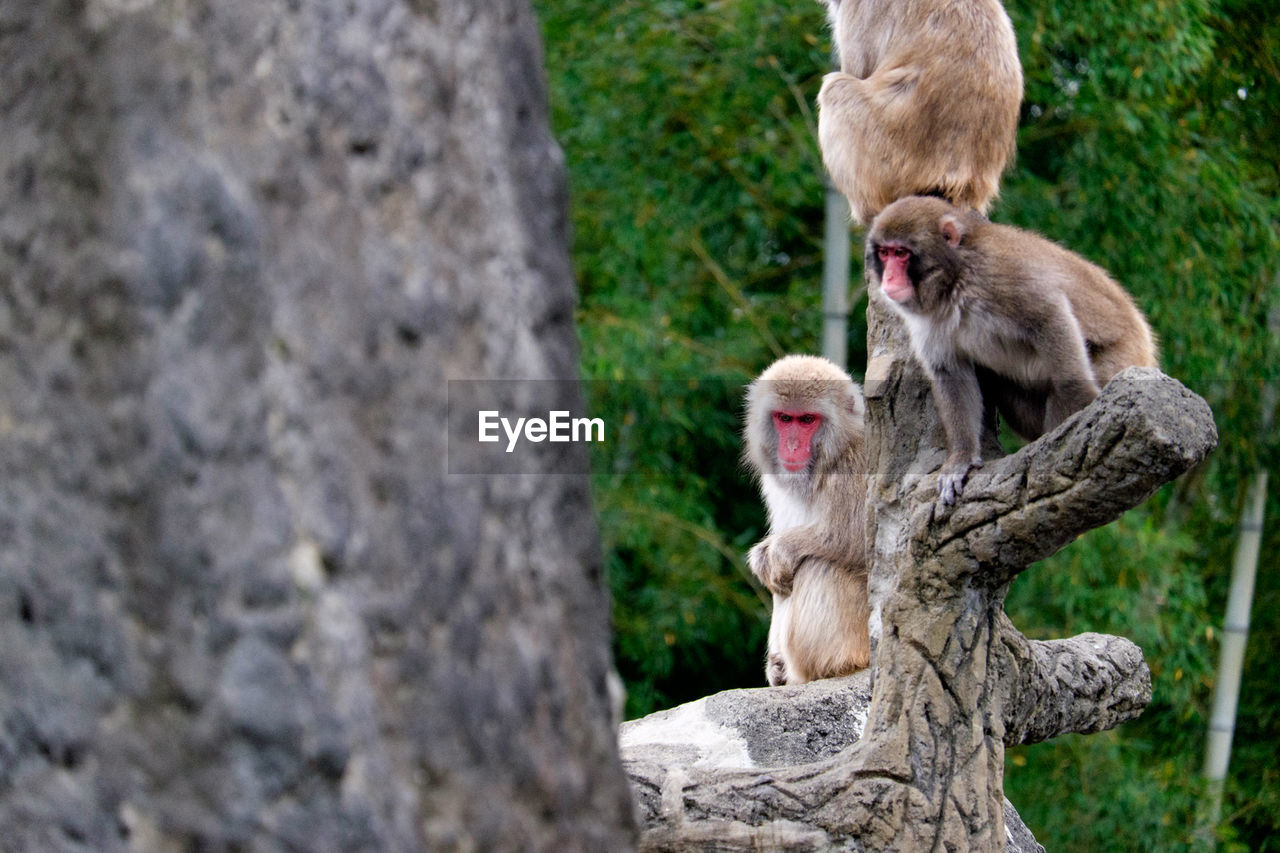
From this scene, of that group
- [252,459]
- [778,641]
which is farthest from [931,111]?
[252,459]

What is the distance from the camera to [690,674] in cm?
810

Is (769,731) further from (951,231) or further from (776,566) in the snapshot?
(951,231)

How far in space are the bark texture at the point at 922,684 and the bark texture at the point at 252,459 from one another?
1.51 meters

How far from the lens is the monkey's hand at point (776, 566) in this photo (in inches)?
165

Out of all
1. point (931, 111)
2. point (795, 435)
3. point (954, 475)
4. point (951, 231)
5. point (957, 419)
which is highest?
point (931, 111)

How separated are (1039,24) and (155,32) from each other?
540 cm

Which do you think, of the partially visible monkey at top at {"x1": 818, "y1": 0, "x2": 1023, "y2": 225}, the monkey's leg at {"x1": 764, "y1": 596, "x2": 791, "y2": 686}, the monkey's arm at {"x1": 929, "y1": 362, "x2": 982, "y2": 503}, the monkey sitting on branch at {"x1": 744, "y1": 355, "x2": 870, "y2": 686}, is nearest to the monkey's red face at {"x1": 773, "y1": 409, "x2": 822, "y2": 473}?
the monkey sitting on branch at {"x1": 744, "y1": 355, "x2": 870, "y2": 686}

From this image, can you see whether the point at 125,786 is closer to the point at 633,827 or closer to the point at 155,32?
the point at 633,827

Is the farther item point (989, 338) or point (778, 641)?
point (778, 641)

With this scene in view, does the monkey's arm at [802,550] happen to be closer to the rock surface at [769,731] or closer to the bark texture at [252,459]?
the rock surface at [769,731]

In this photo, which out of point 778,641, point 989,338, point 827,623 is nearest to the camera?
point 989,338

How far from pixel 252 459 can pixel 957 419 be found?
1.95m

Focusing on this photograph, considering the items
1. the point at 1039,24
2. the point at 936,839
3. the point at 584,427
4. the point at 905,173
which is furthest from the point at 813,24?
the point at 584,427

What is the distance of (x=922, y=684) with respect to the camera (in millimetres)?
2766
